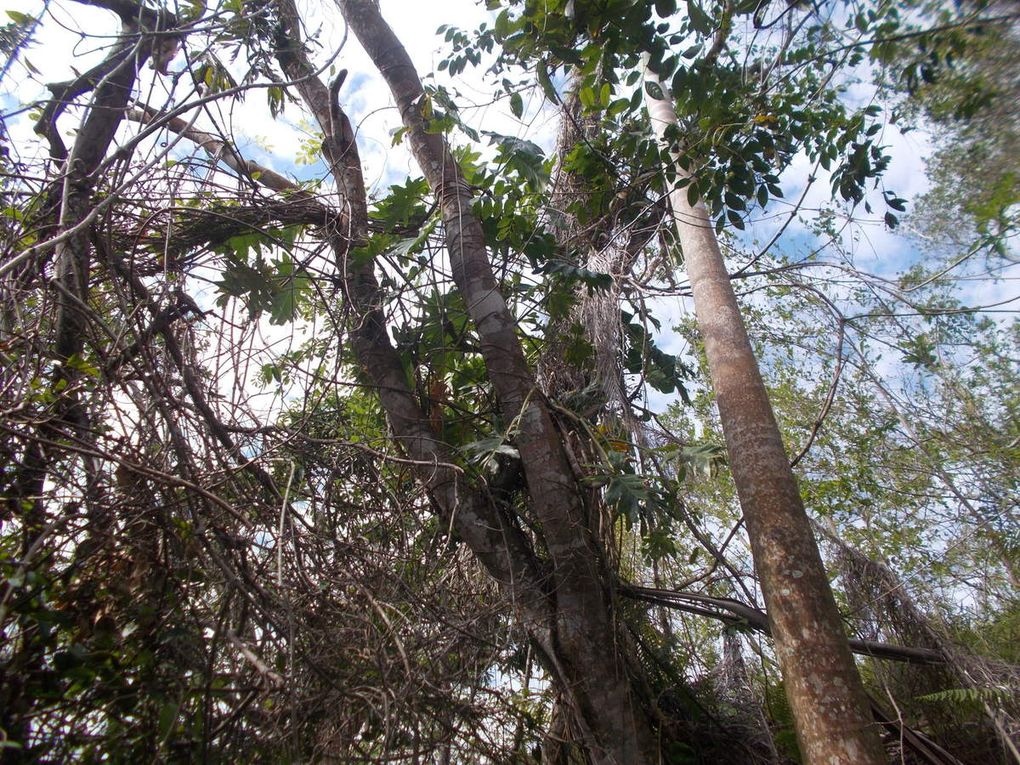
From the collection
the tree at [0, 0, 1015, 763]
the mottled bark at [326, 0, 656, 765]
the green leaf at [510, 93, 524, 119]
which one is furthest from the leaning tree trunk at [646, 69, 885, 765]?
the green leaf at [510, 93, 524, 119]

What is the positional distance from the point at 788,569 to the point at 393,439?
1.60 meters

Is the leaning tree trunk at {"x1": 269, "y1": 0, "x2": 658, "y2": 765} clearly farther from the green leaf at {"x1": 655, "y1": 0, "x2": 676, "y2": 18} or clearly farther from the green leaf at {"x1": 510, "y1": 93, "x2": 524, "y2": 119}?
the green leaf at {"x1": 655, "y1": 0, "x2": 676, "y2": 18}

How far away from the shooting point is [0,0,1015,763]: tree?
1.70 meters

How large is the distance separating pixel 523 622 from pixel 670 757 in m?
0.79

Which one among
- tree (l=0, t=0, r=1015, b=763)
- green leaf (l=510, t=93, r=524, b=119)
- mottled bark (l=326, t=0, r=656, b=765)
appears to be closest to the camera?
tree (l=0, t=0, r=1015, b=763)

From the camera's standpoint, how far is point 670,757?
2.43 metres

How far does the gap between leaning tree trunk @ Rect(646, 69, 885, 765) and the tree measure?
0.04ft

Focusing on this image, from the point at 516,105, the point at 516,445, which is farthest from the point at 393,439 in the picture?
the point at 516,105

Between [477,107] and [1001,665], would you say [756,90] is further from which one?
[1001,665]

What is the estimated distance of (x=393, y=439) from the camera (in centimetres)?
267

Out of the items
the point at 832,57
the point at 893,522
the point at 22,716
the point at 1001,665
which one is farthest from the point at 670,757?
the point at 893,522

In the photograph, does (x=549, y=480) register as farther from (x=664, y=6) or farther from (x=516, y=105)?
(x=664, y=6)

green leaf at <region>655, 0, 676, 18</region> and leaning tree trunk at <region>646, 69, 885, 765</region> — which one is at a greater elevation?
green leaf at <region>655, 0, 676, 18</region>

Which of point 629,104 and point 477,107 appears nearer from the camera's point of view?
point 629,104
